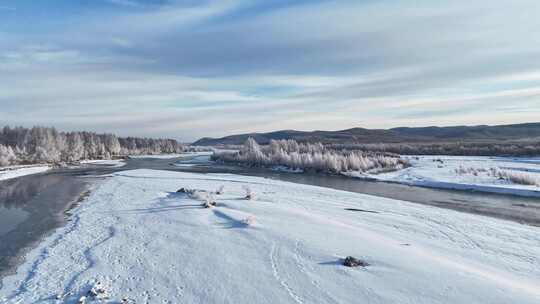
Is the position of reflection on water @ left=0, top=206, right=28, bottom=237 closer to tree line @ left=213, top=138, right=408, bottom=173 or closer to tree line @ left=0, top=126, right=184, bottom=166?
tree line @ left=213, top=138, right=408, bottom=173

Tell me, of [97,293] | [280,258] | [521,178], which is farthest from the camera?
[521,178]

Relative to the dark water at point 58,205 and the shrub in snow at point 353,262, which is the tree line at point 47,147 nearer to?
the dark water at point 58,205

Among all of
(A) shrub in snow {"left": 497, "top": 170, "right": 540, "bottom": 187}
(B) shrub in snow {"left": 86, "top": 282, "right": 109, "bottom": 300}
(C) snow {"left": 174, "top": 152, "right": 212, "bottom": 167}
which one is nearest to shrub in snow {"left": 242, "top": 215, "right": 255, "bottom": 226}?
(B) shrub in snow {"left": 86, "top": 282, "right": 109, "bottom": 300}

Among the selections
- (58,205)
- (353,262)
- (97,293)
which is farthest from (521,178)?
(58,205)

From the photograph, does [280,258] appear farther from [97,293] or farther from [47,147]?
[47,147]

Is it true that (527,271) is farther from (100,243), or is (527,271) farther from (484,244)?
(100,243)

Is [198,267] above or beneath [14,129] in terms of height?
beneath

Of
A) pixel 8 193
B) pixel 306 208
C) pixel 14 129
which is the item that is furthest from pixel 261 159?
pixel 14 129

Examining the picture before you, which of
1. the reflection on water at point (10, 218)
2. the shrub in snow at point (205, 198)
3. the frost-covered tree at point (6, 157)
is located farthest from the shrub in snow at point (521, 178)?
the frost-covered tree at point (6, 157)
